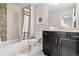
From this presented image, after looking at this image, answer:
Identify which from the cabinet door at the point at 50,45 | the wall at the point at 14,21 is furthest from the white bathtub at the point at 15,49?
the cabinet door at the point at 50,45

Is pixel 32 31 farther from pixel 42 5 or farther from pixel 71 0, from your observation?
pixel 71 0

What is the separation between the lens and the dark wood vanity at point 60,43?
79.0 inches

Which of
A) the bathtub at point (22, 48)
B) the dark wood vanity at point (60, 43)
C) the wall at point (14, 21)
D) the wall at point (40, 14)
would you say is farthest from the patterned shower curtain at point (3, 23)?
the dark wood vanity at point (60, 43)

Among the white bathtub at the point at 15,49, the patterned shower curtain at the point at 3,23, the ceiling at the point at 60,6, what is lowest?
the white bathtub at the point at 15,49

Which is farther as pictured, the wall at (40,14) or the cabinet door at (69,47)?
the wall at (40,14)

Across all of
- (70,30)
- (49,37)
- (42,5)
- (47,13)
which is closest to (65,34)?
(70,30)

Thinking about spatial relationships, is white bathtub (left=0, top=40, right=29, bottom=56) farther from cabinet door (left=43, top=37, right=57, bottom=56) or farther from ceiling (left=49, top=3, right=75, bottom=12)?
ceiling (left=49, top=3, right=75, bottom=12)

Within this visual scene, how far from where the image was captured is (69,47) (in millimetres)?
2033

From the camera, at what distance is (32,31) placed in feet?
7.06

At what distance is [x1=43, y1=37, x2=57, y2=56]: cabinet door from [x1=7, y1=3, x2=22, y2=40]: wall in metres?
0.47

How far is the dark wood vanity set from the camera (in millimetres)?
2008

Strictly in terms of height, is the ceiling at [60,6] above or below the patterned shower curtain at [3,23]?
above

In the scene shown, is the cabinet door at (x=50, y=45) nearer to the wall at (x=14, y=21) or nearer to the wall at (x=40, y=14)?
the wall at (x=40, y=14)

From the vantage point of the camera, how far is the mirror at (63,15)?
2055 mm
